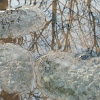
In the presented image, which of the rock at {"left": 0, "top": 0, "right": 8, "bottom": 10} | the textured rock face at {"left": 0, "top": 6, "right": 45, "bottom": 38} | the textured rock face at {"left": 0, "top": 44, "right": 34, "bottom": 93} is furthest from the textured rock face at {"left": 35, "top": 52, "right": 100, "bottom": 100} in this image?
the rock at {"left": 0, "top": 0, "right": 8, "bottom": 10}

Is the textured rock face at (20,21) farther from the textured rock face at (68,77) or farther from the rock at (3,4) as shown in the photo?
the textured rock face at (68,77)

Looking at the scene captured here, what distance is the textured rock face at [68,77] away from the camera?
6.61ft

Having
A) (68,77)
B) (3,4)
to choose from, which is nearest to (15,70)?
(68,77)

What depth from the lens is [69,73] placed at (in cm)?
216

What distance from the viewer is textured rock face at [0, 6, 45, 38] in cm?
277

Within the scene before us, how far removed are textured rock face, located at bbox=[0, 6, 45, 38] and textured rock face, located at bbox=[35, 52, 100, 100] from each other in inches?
22.2

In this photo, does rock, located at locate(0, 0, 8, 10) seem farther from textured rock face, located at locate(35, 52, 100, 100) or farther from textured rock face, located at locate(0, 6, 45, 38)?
textured rock face, located at locate(35, 52, 100, 100)

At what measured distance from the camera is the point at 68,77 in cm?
213

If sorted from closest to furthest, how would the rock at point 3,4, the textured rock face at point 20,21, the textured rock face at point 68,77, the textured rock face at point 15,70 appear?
the textured rock face at point 68,77, the textured rock face at point 15,70, the textured rock face at point 20,21, the rock at point 3,4

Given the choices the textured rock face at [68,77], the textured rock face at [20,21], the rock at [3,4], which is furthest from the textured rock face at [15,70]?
the rock at [3,4]

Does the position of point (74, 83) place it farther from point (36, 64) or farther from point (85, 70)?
point (36, 64)

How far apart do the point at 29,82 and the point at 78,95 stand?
1.52 feet

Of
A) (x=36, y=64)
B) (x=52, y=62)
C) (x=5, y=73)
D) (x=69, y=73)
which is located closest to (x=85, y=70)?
(x=69, y=73)

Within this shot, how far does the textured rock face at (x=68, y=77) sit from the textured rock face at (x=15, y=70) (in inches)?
3.7
